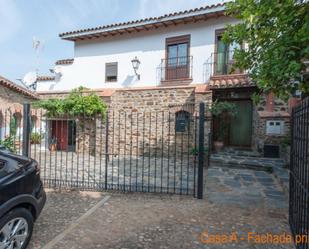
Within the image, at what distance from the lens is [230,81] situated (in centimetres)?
940

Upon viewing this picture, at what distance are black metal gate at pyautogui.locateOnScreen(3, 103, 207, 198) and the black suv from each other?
2515 millimetres

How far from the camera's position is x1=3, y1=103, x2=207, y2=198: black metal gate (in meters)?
5.61

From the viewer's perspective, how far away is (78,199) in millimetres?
4711

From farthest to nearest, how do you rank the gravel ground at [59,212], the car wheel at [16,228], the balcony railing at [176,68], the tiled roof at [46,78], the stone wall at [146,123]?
the tiled roof at [46,78] → the balcony railing at [176,68] → the stone wall at [146,123] → the gravel ground at [59,212] → the car wheel at [16,228]

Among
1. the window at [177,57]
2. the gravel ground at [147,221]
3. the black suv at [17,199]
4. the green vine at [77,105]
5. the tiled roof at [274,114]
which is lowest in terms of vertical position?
the gravel ground at [147,221]

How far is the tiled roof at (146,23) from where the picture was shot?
Answer: 9.89m

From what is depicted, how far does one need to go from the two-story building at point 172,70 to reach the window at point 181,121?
21.1 inches

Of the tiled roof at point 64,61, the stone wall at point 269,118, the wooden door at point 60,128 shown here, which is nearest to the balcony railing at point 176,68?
the stone wall at point 269,118

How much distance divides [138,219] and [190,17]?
960 centimetres

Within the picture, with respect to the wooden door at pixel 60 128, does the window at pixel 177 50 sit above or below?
above

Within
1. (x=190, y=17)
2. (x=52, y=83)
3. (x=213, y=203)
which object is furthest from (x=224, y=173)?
(x=52, y=83)

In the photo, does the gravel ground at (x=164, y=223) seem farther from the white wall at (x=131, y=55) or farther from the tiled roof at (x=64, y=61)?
the tiled roof at (x=64, y=61)

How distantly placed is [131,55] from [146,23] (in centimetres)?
186

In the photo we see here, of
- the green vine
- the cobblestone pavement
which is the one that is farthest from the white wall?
the cobblestone pavement
